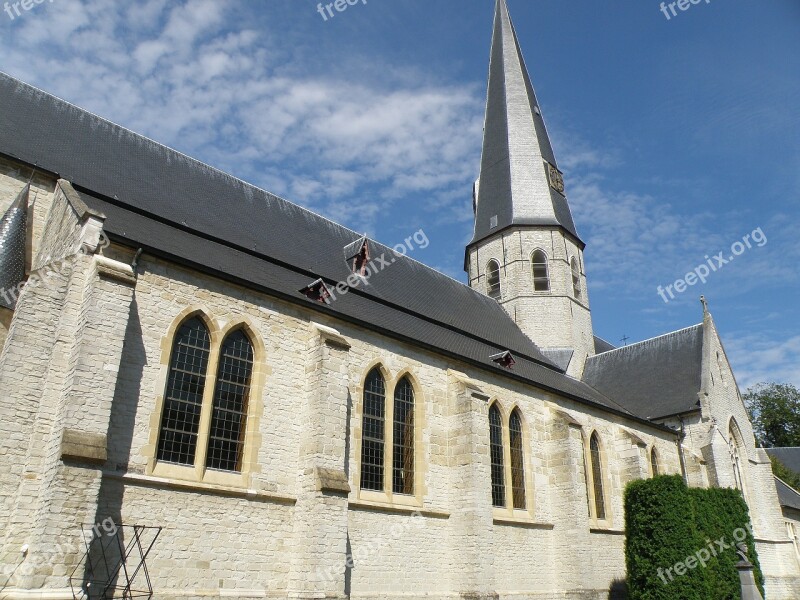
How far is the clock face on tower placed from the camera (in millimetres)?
27312

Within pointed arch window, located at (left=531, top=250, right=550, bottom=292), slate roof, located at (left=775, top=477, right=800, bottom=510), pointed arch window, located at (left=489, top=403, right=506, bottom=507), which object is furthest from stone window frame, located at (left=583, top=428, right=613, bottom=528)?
slate roof, located at (left=775, top=477, right=800, bottom=510)

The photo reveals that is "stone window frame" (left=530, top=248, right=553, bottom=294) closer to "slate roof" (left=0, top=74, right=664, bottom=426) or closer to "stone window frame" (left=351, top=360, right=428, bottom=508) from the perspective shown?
"slate roof" (left=0, top=74, right=664, bottom=426)

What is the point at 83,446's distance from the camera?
8.77 m

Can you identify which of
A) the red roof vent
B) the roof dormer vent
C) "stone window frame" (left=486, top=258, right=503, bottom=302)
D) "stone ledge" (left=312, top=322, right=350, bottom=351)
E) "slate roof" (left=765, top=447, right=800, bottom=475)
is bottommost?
"stone ledge" (left=312, top=322, right=350, bottom=351)

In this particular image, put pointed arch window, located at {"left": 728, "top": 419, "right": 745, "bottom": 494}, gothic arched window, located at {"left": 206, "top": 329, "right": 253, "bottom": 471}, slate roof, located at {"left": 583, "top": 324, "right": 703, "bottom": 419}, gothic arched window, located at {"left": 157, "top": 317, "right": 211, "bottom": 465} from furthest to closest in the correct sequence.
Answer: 1. pointed arch window, located at {"left": 728, "top": 419, "right": 745, "bottom": 494}
2. slate roof, located at {"left": 583, "top": 324, "right": 703, "bottom": 419}
3. gothic arched window, located at {"left": 206, "top": 329, "right": 253, "bottom": 471}
4. gothic arched window, located at {"left": 157, "top": 317, "right": 211, "bottom": 465}

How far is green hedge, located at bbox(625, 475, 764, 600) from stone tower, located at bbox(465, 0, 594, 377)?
8.98 meters

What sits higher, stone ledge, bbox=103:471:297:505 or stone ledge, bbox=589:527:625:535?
stone ledge, bbox=103:471:297:505

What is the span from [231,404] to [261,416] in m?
0.59

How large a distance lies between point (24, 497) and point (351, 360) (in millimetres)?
6497

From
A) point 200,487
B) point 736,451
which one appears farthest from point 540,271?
point 200,487

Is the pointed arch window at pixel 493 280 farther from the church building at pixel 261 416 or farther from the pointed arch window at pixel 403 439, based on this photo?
the pointed arch window at pixel 403 439

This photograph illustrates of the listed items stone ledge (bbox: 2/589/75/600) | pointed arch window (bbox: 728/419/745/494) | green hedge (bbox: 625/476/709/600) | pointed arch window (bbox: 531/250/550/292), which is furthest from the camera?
pointed arch window (bbox: 531/250/550/292)

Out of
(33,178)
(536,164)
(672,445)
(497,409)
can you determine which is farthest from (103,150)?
(672,445)

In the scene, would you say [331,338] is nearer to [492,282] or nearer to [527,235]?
[492,282]
